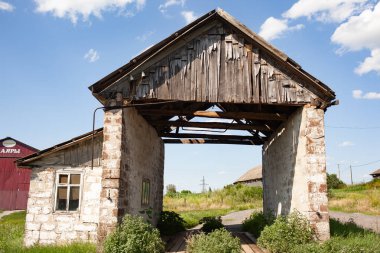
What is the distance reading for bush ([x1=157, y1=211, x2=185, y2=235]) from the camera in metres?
13.8

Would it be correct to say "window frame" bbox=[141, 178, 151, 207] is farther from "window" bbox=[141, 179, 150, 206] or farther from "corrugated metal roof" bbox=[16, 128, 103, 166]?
"corrugated metal roof" bbox=[16, 128, 103, 166]

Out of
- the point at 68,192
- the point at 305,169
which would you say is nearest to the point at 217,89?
the point at 305,169

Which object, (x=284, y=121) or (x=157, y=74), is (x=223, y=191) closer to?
(x=284, y=121)

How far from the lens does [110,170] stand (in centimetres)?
878

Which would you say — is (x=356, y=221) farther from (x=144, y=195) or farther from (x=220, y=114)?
(x=144, y=195)

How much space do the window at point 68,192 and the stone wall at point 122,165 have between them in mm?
2199

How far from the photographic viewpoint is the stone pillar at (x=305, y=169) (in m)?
8.93

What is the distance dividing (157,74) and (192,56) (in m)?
1.11

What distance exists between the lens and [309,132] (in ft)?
30.8

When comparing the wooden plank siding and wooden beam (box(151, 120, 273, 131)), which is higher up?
the wooden plank siding

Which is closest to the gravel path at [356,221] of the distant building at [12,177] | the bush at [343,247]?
the bush at [343,247]

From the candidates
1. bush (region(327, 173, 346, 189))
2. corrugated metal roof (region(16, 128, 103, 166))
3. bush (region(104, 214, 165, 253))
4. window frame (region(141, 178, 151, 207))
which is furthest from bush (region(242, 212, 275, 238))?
bush (region(327, 173, 346, 189))

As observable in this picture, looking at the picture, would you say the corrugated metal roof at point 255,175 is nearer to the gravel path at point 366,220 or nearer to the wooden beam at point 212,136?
the gravel path at point 366,220

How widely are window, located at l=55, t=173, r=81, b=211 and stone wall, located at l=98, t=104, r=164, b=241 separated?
2199 mm
